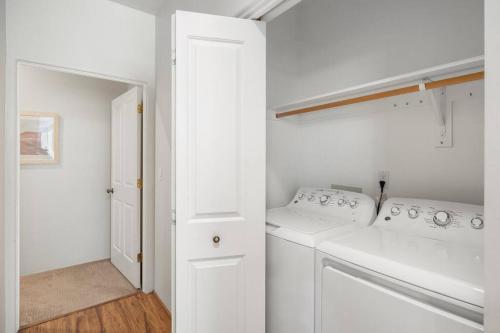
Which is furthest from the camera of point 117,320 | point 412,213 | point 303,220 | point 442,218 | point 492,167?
point 117,320

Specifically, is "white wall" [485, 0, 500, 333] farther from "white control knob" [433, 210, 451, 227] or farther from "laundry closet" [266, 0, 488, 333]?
"white control knob" [433, 210, 451, 227]

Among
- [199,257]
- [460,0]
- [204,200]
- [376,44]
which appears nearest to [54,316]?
[199,257]

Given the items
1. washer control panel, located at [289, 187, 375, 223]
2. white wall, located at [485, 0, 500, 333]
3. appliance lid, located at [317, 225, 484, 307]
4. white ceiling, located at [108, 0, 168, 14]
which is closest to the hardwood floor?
washer control panel, located at [289, 187, 375, 223]

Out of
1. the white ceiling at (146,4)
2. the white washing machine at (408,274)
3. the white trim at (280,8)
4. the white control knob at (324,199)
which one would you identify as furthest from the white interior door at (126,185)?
the white washing machine at (408,274)

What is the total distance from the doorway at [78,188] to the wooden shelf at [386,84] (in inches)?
59.6

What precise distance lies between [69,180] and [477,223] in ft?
12.1

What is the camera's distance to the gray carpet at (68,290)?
2197mm

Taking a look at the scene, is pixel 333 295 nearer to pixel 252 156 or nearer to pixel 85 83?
pixel 252 156

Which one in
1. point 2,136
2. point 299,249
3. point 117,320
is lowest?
point 117,320

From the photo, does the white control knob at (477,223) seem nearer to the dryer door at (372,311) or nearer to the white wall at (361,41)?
the dryer door at (372,311)

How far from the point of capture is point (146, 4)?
2316 mm

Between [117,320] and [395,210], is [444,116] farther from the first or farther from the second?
[117,320]

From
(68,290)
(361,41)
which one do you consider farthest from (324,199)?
(68,290)

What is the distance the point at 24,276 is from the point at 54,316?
110 cm
